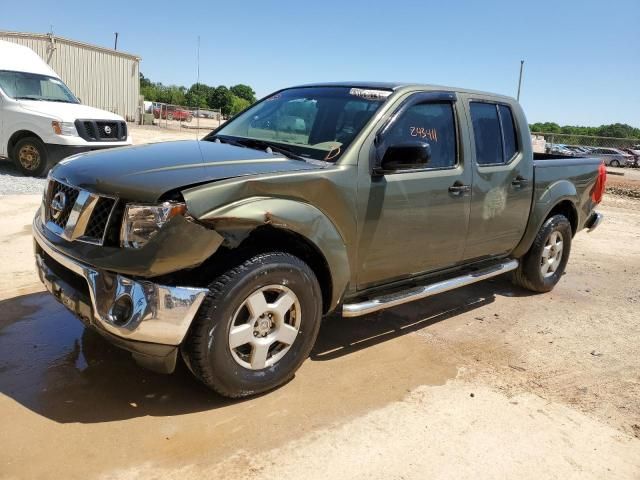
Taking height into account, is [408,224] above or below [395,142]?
below

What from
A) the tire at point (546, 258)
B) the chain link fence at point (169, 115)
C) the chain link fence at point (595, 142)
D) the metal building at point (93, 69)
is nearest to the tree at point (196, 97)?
the chain link fence at point (169, 115)

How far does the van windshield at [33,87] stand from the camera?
10.9m

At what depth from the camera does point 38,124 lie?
10484 millimetres

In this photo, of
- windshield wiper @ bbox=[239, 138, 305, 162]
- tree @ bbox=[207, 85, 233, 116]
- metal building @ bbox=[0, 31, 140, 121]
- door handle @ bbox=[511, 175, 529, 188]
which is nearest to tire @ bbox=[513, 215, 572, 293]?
door handle @ bbox=[511, 175, 529, 188]

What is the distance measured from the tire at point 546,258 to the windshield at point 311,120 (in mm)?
2504

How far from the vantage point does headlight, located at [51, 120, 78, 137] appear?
10375 millimetres

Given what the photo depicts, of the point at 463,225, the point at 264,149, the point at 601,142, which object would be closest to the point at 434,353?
the point at 463,225

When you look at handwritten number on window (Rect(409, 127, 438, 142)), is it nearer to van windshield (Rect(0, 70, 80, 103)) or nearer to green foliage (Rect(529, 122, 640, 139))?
van windshield (Rect(0, 70, 80, 103))

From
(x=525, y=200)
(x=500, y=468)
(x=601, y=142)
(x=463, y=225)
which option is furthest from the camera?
(x=601, y=142)

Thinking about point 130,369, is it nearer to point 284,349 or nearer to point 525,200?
point 284,349

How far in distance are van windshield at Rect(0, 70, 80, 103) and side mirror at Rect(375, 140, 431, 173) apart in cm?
984

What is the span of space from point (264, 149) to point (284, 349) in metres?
1.36

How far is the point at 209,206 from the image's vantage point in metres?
2.83

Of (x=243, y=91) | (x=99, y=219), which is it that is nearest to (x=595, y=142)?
(x=99, y=219)
